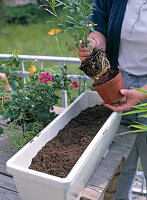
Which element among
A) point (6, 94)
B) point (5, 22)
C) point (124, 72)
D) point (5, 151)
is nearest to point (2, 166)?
point (5, 151)

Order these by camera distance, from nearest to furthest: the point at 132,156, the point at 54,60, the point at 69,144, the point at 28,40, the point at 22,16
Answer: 1. the point at 69,144
2. the point at 132,156
3. the point at 54,60
4. the point at 28,40
5. the point at 22,16

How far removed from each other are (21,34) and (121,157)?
5.70 m

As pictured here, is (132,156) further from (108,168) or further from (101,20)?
(101,20)

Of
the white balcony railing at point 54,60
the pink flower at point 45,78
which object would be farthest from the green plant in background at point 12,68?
the pink flower at point 45,78

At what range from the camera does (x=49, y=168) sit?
39.6 inches

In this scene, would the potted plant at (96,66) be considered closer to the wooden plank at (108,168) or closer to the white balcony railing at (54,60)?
the wooden plank at (108,168)

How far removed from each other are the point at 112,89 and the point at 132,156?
0.62 metres

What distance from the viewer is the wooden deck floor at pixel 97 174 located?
1090mm

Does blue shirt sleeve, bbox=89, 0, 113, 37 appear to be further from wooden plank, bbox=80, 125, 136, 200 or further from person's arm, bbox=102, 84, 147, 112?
wooden plank, bbox=80, 125, 136, 200

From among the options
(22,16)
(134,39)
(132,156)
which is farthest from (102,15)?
(22,16)

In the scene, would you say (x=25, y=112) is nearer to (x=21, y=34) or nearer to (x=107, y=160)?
(x=107, y=160)

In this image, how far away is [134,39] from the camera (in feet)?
4.41

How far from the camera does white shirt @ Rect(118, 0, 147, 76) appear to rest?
51.9 inches

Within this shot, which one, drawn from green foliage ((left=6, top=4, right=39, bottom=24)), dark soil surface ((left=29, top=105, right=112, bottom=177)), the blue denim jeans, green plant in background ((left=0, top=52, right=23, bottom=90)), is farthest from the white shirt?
green foliage ((left=6, top=4, right=39, bottom=24))
